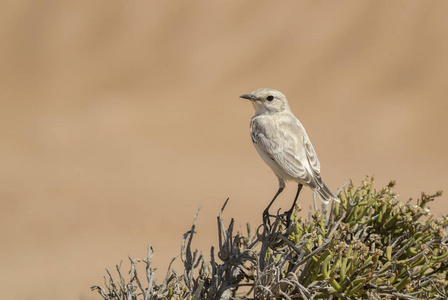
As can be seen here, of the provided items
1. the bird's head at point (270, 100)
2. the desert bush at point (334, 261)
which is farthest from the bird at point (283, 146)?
the desert bush at point (334, 261)

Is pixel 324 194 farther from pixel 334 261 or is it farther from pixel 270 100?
pixel 270 100

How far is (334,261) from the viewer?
3.55 meters

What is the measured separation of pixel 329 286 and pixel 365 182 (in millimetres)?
893

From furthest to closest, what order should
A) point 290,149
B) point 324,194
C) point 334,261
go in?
point 290,149
point 324,194
point 334,261

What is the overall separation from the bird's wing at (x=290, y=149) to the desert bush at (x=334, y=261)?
28 cm

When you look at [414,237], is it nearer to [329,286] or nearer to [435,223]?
[435,223]

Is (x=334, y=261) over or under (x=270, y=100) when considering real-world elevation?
under

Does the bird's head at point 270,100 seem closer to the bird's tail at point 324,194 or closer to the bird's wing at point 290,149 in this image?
the bird's wing at point 290,149

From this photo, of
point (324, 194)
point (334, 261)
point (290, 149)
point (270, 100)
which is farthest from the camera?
→ point (270, 100)

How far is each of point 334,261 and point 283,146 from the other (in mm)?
1188

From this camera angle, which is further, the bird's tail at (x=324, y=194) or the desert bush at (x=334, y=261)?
the bird's tail at (x=324, y=194)

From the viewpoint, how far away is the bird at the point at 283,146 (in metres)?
4.32

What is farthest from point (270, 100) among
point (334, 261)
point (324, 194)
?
point (334, 261)

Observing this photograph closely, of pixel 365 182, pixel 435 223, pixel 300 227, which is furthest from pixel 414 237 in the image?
pixel 300 227
